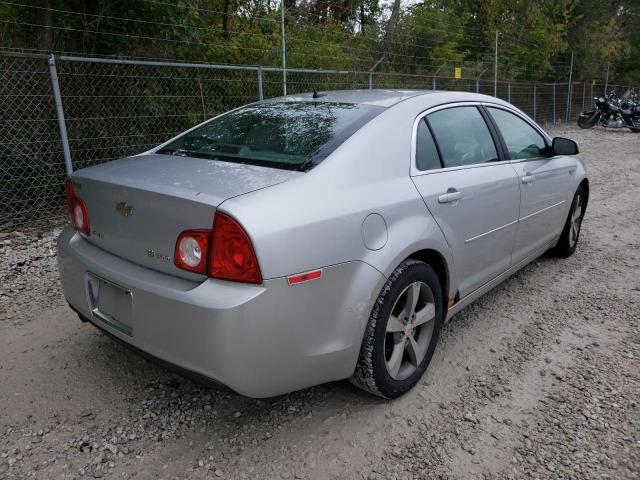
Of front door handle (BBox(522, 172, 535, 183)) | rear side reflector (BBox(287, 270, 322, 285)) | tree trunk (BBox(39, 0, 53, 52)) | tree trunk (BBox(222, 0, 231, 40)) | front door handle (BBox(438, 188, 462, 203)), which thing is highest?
tree trunk (BBox(222, 0, 231, 40))

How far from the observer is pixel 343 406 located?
2594 mm

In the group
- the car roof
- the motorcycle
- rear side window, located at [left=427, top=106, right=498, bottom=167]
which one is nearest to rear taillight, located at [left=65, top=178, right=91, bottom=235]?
the car roof

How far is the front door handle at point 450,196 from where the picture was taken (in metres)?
2.77

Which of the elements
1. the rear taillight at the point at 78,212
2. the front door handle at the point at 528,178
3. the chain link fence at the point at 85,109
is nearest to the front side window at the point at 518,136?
the front door handle at the point at 528,178

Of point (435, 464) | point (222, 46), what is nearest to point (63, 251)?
point (435, 464)

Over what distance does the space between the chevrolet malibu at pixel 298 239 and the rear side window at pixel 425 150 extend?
0.01 m

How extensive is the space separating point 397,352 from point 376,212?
741 mm

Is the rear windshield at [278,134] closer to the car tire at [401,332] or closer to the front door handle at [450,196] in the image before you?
the front door handle at [450,196]

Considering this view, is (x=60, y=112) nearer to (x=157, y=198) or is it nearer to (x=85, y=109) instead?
(x=85, y=109)

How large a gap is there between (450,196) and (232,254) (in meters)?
1.39

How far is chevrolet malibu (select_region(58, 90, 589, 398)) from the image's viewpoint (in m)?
1.99

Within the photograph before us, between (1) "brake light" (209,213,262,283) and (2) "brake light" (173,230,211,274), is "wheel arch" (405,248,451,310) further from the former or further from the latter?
(2) "brake light" (173,230,211,274)

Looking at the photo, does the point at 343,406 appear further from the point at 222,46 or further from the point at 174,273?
the point at 222,46

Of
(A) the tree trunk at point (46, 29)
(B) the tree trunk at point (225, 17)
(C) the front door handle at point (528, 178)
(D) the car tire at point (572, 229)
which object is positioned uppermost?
(B) the tree trunk at point (225, 17)
